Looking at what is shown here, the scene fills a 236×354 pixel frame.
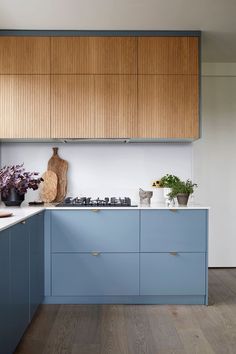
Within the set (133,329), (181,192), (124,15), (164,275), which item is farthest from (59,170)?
(133,329)

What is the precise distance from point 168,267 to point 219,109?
2.33 metres

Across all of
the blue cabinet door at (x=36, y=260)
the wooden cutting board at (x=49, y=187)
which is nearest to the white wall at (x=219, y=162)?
the wooden cutting board at (x=49, y=187)

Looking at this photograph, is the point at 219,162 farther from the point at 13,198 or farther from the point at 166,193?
the point at 13,198

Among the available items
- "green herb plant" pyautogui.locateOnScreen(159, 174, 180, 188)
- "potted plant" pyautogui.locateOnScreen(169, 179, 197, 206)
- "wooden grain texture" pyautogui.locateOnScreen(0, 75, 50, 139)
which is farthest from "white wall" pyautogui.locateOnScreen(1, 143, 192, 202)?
"potted plant" pyautogui.locateOnScreen(169, 179, 197, 206)

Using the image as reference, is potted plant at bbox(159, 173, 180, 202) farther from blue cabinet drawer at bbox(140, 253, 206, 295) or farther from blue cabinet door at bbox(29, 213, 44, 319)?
blue cabinet door at bbox(29, 213, 44, 319)

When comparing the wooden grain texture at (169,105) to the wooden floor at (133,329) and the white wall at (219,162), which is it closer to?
the white wall at (219,162)

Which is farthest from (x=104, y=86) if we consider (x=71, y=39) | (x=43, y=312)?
(x=43, y=312)

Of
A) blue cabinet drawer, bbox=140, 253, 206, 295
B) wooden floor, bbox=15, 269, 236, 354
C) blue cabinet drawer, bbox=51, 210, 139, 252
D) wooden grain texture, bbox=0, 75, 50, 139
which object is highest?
wooden grain texture, bbox=0, 75, 50, 139

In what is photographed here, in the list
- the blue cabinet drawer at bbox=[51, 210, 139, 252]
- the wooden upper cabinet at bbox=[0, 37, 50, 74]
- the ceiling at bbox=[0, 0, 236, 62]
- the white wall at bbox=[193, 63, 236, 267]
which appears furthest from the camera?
the white wall at bbox=[193, 63, 236, 267]

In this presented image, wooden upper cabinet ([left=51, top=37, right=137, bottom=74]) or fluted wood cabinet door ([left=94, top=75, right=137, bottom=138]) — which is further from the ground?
wooden upper cabinet ([left=51, top=37, right=137, bottom=74])

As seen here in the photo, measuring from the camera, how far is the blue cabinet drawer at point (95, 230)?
3287 mm

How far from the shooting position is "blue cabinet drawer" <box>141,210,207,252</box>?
10.8ft

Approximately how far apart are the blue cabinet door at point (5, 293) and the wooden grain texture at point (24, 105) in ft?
5.59

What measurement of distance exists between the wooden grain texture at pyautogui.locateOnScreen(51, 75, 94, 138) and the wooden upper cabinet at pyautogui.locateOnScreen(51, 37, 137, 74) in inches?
3.4
